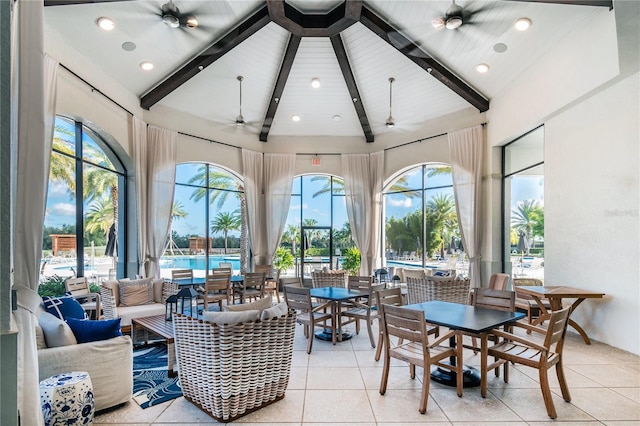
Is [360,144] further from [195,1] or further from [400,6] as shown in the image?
[195,1]

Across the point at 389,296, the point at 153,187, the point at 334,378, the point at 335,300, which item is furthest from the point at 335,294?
the point at 153,187

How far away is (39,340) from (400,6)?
6.28 m

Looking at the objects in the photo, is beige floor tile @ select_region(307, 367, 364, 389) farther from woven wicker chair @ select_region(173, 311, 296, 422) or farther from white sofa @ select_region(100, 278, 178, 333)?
white sofa @ select_region(100, 278, 178, 333)

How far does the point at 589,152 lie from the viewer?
507 cm

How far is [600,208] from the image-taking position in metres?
4.90

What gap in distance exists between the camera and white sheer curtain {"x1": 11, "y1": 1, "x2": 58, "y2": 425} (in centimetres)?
199

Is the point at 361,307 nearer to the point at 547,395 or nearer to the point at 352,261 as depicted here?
the point at 547,395

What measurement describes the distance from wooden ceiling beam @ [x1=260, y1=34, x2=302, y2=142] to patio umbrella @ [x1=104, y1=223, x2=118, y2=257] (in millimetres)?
4261

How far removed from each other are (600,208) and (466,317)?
118 inches

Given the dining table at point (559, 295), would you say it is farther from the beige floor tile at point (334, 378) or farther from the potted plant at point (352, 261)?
the potted plant at point (352, 261)

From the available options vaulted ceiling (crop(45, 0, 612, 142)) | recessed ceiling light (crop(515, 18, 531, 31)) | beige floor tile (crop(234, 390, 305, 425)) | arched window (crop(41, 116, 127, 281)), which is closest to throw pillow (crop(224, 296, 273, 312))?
beige floor tile (crop(234, 390, 305, 425))

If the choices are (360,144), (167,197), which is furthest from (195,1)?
(360,144)

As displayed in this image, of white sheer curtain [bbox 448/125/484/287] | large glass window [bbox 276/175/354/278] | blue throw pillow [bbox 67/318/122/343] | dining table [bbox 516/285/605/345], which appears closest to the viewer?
blue throw pillow [bbox 67/318/122/343]

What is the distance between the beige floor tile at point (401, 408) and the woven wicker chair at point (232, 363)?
0.88 metres
